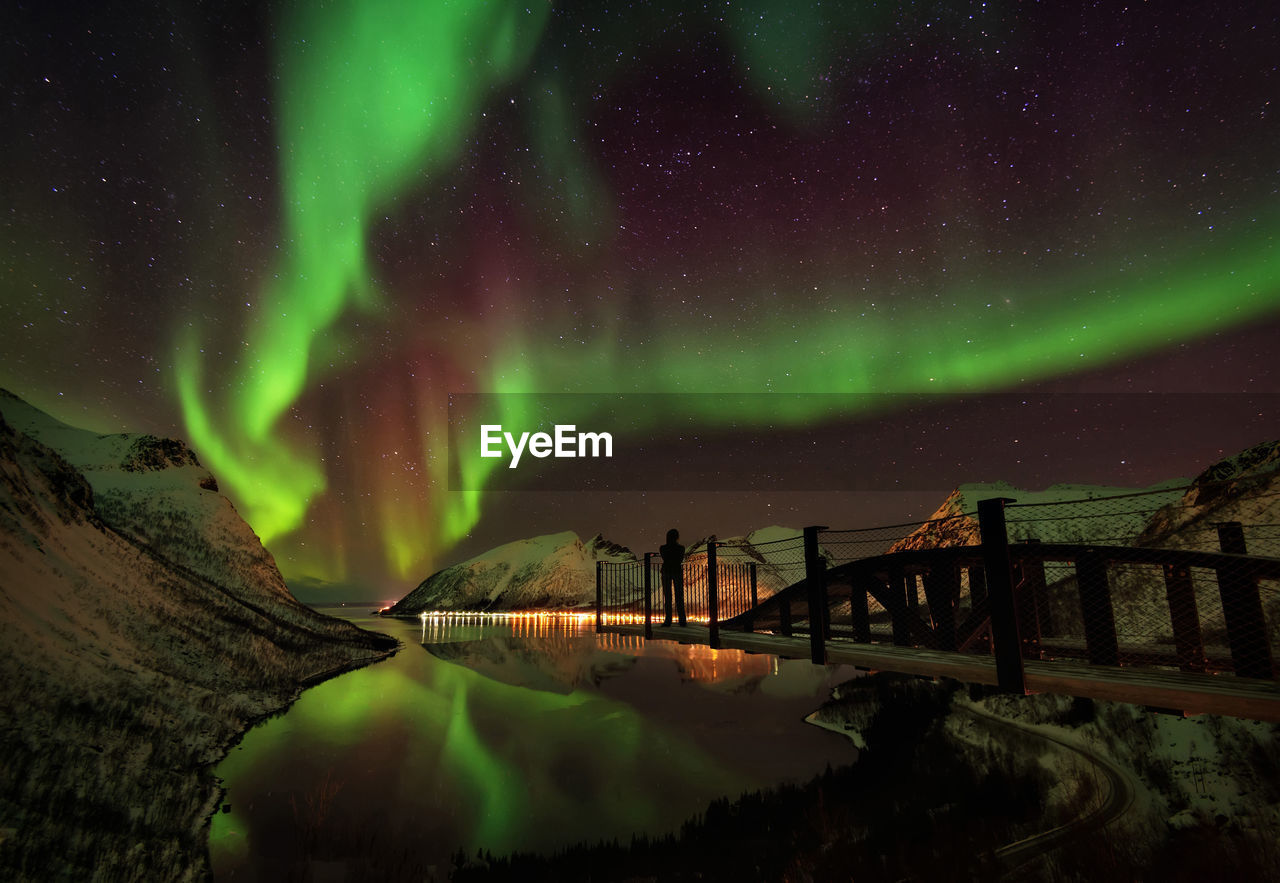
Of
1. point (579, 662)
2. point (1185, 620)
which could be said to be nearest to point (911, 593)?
point (1185, 620)

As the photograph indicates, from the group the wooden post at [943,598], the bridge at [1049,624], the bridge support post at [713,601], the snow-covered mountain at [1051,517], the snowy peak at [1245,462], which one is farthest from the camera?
the snow-covered mountain at [1051,517]

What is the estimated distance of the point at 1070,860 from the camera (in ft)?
24.8

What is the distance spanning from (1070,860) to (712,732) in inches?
673

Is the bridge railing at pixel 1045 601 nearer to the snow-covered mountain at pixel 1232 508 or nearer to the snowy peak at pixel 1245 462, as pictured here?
the snow-covered mountain at pixel 1232 508

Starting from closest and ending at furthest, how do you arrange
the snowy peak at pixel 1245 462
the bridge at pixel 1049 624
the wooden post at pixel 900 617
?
the bridge at pixel 1049 624, the wooden post at pixel 900 617, the snowy peak at pixel 1245 462

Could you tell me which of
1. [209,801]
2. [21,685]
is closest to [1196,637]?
[209,801]

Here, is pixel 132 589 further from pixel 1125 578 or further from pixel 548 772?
pixel 1125 578

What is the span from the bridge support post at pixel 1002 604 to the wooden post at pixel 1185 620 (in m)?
2.14

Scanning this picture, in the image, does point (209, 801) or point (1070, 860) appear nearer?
point (1070, 860)

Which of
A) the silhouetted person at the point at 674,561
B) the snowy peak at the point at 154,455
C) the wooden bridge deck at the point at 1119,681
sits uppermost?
the snowy peak at the point at 154,455

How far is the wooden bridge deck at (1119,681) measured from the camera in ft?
16.8

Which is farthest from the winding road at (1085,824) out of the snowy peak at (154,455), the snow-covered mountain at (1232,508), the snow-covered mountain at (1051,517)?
the snowy peak at (154,455)

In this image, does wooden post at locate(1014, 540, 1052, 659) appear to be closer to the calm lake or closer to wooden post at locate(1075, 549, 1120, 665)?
wooden post at locate(1075, 549, 1120, 665)

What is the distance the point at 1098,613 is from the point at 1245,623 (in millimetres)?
1272
